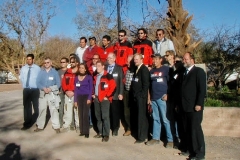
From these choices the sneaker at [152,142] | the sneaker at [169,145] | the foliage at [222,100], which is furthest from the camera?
the foliage at [222,100]

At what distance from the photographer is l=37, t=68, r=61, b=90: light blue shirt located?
7957 mm

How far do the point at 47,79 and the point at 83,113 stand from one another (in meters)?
1.37

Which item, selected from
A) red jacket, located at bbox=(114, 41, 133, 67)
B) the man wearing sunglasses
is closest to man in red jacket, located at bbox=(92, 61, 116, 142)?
red jacket, located at bbox=(114, 41, 133, 67)

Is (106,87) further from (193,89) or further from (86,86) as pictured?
(193,89)

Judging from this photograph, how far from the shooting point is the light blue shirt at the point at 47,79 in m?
7.96

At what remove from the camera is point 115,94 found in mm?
7367

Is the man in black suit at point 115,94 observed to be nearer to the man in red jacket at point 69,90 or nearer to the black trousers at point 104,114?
the black trousers at point 104,114

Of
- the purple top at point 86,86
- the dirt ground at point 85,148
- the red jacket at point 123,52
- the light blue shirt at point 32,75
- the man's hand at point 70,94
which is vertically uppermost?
the red jacket at point 123,52

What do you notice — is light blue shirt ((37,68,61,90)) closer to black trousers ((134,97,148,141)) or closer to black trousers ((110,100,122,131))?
black trousers ((110,100,122,131))

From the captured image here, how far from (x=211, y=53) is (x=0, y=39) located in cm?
2014

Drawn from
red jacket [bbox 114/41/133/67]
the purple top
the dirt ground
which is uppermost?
red jacket [bbox 114/41/133/67]

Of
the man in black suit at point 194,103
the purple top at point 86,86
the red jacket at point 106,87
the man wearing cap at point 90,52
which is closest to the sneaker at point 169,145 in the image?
the man in black suit at point 194,103

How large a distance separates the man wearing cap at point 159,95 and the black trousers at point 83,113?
1.62m

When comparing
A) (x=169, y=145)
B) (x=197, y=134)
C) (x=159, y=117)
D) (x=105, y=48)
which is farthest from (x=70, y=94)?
(x=197, y=134)
